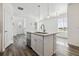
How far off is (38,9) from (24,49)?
96cm

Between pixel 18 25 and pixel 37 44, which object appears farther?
pixel 37 44

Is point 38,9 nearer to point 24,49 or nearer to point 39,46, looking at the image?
point 39,46

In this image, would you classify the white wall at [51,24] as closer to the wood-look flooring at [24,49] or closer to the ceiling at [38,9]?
the ceiling at [38,9]

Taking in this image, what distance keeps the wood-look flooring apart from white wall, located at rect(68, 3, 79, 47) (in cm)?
18

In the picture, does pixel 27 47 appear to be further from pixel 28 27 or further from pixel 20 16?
pixel 20 16

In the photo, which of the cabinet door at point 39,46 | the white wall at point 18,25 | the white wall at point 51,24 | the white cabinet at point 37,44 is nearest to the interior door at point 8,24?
the white wall at point 18,25

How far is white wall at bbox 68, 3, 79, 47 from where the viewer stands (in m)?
2.36

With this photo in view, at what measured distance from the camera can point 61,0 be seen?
2.41m

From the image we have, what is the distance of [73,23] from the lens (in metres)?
2.44

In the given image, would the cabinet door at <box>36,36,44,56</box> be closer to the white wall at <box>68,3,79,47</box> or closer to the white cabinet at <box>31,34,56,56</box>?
the white cabinet at <box>31,34,56,56</box>

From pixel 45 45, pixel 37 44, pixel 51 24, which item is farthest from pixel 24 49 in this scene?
pixel 51 24

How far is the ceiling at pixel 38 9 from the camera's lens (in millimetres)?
2398

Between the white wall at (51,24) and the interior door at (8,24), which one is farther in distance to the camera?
the interior door at (8,24)

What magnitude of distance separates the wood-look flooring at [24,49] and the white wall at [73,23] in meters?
0.18
